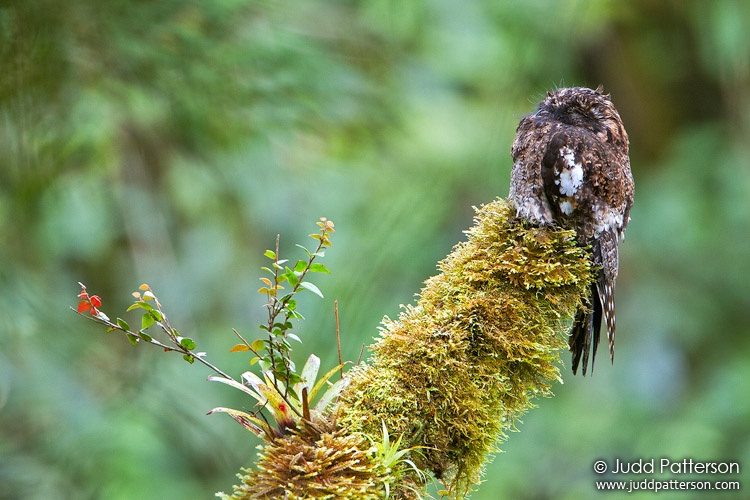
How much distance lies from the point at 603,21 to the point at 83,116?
4.09m

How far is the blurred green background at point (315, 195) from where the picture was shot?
300cm

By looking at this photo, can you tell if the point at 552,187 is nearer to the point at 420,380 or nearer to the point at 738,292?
the point at 420,380

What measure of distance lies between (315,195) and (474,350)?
3.08 meters

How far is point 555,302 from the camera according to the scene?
1.96 meters

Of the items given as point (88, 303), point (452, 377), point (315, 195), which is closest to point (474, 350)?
point (452, 377)

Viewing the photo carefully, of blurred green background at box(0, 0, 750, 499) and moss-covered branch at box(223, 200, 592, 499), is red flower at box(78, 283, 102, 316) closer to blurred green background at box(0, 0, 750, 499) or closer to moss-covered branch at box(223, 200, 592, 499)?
moss-covered branch at box(223, 200, 592, 499)

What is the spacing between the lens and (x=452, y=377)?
69.9 inches

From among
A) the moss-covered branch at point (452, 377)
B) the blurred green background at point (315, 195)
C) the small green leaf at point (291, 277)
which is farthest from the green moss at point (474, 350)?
the blurred green background at point (315, 195)

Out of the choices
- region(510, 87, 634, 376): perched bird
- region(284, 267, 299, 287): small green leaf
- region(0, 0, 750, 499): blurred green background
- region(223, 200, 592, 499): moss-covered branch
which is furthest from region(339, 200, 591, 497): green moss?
region(0, 0, 750, 499): blurred green background

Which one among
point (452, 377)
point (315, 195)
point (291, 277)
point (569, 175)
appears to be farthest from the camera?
point (315, 195)

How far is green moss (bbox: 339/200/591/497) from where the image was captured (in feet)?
5.62

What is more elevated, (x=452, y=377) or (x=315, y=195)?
(x=315, y=195)

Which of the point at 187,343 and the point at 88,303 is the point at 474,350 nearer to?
the point at 187,343

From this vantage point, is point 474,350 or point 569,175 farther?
point 569,175
